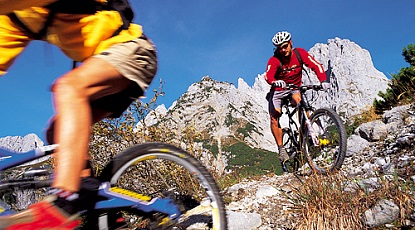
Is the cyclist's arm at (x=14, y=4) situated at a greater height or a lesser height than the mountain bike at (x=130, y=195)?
greater

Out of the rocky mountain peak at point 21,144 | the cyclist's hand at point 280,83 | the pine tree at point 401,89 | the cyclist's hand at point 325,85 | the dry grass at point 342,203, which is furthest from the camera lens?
the pine tree at point 401,89

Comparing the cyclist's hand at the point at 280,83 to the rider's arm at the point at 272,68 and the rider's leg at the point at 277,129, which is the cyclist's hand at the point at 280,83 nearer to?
the rider's arm at the point at 272,68

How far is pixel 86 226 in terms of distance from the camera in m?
1.98

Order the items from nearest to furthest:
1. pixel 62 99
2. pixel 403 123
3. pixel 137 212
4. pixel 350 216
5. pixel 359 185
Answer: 1. pixel 62 99
2. pixel 137 212
3. pixel 350 216
4. pixel 359 185
5. pixel 403 123

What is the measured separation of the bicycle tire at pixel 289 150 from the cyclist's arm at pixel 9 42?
15.9 ft

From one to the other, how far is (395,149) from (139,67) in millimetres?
3926

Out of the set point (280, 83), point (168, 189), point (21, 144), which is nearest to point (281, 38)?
point (280, 83)

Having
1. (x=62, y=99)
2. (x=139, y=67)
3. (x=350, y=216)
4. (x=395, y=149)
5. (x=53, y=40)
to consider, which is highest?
(x=53, y=40)

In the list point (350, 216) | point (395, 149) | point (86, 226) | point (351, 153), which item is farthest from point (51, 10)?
point (351, 153)

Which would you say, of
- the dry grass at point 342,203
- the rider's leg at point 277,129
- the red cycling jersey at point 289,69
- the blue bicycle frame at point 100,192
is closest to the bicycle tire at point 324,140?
the rider's leg at point 277,129

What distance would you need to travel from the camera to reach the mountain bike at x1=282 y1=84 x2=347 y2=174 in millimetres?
5078

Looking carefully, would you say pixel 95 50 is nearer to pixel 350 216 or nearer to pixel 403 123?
pixel 350 216

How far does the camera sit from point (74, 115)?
1760 millimetres

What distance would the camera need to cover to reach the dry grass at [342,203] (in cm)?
304
